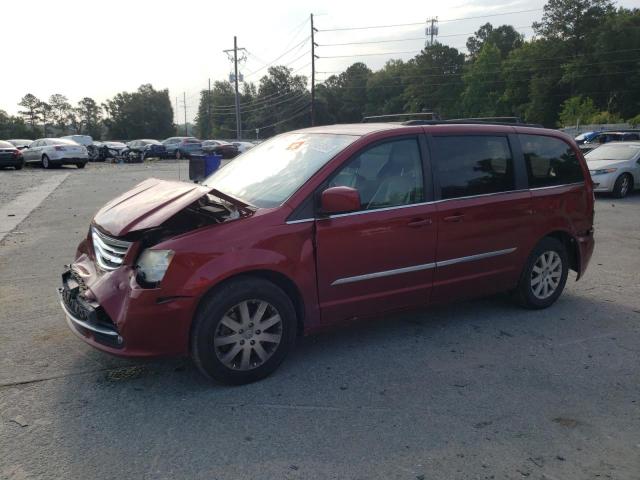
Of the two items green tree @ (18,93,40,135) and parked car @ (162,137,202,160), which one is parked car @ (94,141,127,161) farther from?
green tree @ (18,93,40,135)

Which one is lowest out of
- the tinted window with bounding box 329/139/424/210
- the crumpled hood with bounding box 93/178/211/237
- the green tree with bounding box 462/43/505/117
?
the crumpled hood with bounding box 93/178/211/237

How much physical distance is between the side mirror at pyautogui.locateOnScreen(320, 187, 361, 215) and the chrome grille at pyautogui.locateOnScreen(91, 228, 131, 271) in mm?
1375

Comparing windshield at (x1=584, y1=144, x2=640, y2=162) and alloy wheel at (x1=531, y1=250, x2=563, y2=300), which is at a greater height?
windshield at (x1=584, y1=144, x2=640, y2=162)

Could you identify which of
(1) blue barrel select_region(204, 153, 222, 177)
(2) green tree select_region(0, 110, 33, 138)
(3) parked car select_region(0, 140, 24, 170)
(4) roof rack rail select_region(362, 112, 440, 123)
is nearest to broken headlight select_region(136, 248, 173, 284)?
(4) roof rack rail select_region(362, 112, 440, 123)

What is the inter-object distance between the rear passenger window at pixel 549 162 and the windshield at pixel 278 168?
1.95 metres

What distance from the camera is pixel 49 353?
4324 mm

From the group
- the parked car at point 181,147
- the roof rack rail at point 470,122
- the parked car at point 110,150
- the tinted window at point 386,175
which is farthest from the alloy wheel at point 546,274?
the parked car at point 181,147

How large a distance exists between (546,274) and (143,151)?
3539cm

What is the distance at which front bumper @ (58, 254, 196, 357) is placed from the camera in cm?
350

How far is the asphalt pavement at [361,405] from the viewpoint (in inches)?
117

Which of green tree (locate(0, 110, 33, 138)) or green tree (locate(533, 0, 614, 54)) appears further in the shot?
green tree (locate(0, 110, 33, 138))

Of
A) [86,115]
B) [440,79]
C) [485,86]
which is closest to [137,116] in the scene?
Result: [86,115]

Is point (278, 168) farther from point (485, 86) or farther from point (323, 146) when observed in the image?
point (485, 86)

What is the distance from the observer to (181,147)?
131 ft
